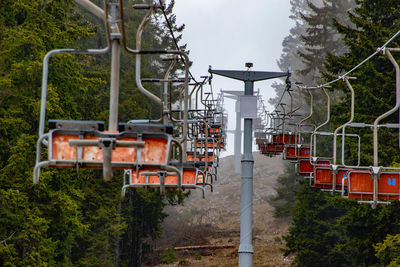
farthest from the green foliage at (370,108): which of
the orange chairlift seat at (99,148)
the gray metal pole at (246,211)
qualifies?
the orange chairlift seat at (99,148)

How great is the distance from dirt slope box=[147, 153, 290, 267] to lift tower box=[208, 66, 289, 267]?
22.8 m

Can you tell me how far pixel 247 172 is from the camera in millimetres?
13336

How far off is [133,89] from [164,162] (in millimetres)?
29139

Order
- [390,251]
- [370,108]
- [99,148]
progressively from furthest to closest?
1. [370,108]
2. [390,251]
3. [99,148]

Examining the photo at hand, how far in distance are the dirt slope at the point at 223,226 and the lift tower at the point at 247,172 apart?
22850 mm

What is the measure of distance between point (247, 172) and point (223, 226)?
38949mm

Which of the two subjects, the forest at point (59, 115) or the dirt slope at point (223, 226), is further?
the dirt slope at point (223, 226)

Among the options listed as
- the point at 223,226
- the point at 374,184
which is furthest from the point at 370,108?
the point at 223,226

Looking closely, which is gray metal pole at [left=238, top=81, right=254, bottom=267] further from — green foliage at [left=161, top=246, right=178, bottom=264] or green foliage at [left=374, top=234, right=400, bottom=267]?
green foliage at [left=161, top=246, right=178, bottom=264]

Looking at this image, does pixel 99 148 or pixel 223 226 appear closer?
pixel 99 148

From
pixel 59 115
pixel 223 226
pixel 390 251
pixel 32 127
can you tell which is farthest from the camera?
pixel 223 226

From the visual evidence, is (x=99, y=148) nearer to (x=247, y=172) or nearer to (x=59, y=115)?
(x=247, y=172)

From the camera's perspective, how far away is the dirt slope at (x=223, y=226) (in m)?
38.4

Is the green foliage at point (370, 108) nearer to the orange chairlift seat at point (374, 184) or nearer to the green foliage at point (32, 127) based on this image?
the orange chairlift seat at point (374, 184)
